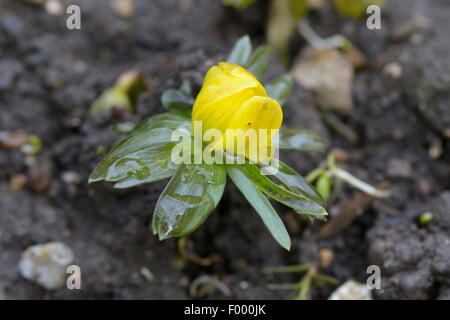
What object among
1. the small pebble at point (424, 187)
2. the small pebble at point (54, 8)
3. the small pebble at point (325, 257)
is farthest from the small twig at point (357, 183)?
the small pebble at point (54, 8)

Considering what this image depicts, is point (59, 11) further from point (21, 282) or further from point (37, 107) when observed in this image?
point (21, 282)

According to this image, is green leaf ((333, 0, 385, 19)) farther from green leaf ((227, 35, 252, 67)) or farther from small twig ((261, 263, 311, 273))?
small twig ((261, 263, 311, 273))

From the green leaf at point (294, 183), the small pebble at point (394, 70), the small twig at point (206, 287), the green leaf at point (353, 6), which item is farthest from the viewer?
the green leaf at point (353, 6)

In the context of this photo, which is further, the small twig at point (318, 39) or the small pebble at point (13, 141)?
the small twig at point (318, 39)

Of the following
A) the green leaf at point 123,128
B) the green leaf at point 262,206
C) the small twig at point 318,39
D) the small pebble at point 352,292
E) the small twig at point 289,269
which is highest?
the small twig at point 318,39

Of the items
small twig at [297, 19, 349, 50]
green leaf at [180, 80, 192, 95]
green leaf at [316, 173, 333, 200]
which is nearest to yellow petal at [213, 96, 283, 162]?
green leaf at [180, 80, 192, 95]

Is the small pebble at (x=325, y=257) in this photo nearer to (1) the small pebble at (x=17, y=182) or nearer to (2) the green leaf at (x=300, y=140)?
(2) the green leaf at (x=300, y=140)

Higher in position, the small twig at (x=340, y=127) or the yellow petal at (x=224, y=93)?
the small twig at (x=340, y=127)
